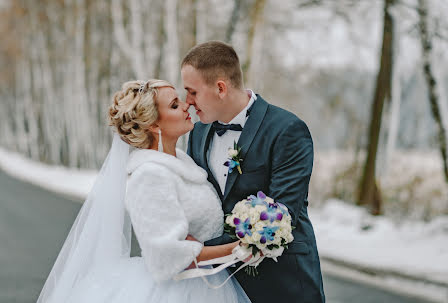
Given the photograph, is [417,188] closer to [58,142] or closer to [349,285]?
[349,285]

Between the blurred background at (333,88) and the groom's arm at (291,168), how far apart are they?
4.40 metres

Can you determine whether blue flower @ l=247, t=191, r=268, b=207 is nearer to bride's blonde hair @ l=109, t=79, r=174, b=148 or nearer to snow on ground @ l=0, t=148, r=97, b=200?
bride's blonde hair @ l=109, t=79, r=174, b=148

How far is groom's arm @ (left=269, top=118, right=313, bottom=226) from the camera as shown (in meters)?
2.56

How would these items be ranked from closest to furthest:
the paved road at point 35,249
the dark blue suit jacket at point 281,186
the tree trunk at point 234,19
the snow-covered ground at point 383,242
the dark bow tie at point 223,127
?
the dark blue suit jacket at point 281,186 → the dark bow tie at point 223,127 → the paved road at point 35,249 → the snow-covered ground at point 383,242 → the tree trunk at point 234,19

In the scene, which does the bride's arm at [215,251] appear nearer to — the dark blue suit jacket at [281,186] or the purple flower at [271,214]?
the dark blue suit jacket at [281,186]

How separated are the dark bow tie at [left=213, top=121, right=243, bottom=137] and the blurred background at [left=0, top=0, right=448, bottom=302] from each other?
440 cm

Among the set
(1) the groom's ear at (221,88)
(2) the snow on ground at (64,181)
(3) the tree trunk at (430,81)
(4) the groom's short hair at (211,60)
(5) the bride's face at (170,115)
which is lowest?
(2) the snow on ground at (64,181)

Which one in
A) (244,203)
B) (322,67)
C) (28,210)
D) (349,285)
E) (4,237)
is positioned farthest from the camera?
(322,67)

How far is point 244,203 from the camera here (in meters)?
2.51

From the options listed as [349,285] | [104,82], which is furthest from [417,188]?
[104,82]

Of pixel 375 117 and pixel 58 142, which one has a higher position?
pixel 375 117

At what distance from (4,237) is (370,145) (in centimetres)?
785

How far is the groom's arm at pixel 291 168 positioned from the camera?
8.41 feet

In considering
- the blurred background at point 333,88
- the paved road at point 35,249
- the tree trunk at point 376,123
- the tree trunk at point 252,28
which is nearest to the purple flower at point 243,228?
the paved road at point 35,249
